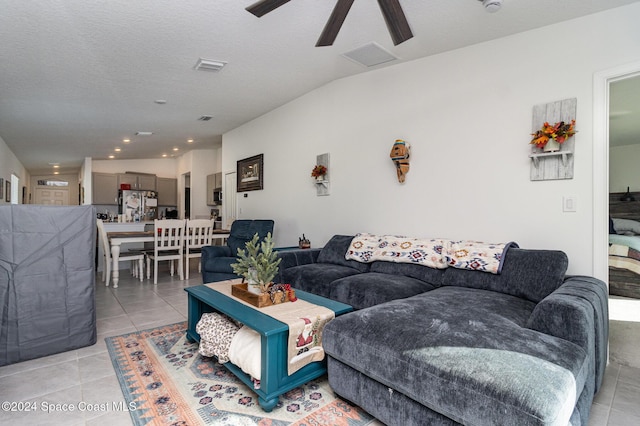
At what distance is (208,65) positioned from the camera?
11.3 feet

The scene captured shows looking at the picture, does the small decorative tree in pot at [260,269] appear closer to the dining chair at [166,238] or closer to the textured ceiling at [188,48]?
the textured ceiling at [188,48]

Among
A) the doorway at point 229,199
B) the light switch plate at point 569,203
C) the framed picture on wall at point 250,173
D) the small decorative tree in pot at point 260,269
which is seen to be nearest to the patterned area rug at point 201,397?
the small decorative tree in pot at point 260,269

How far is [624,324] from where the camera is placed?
10.0ft

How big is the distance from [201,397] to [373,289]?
4.61ft

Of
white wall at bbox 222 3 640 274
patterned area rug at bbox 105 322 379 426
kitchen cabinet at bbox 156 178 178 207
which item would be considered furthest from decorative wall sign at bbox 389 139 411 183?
kitchen cabinet at bbox 156 178 178 207

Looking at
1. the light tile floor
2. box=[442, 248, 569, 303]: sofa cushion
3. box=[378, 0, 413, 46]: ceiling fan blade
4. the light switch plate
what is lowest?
the light tile floor

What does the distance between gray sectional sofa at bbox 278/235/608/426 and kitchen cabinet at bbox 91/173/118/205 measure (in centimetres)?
889

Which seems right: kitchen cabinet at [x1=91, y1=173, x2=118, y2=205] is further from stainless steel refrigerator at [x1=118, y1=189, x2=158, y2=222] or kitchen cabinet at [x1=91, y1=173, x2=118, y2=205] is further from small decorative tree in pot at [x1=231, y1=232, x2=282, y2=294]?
small decorative tree in pot at [x1=231, y1=232, x2=282, y2=294]

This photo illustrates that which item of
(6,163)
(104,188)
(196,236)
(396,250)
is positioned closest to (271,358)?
(396,250)

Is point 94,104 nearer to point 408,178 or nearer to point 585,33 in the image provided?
point 408,178

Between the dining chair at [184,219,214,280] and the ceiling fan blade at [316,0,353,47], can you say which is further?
the dining chair at [184,219,214,280]

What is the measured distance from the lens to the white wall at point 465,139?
7.89ft

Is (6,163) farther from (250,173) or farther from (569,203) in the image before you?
(569,203)

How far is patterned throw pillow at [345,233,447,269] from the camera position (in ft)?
9.52
